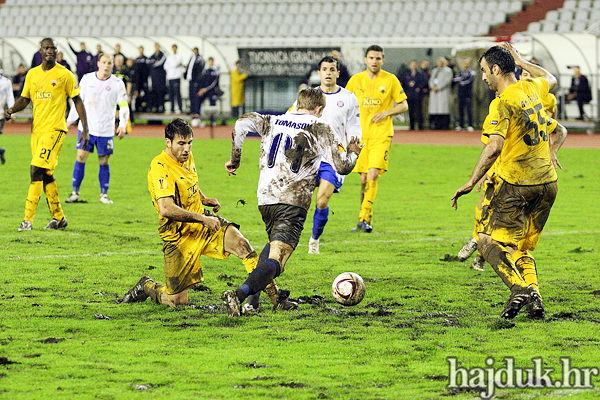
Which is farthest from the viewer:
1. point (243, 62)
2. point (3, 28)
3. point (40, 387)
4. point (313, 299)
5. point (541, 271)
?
point (3, 28)

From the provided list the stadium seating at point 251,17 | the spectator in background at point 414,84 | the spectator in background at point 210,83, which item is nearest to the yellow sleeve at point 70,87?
the spectator in background at point 414,84

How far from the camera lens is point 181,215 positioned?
21.0 ft

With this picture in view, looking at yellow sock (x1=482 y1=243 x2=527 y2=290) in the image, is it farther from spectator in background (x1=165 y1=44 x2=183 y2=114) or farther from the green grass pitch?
spectator in background (x1=165 y1=44 x2=183 y2=114)

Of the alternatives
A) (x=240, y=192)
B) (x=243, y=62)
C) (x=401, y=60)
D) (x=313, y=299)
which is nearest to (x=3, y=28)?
(x=243, y=62)

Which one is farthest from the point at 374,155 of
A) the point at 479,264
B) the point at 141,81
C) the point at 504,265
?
the point at 141,81

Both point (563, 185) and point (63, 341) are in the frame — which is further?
point (563, 185)

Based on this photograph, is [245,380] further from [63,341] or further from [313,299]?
[313,299]

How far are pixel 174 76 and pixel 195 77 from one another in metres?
0.86

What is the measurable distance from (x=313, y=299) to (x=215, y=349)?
5.52ft

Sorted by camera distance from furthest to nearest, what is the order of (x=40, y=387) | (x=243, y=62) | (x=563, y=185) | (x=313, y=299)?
(x=243, y=62) < (x=563, y=185) < (x=313, y=299) < (x=40, y=387)

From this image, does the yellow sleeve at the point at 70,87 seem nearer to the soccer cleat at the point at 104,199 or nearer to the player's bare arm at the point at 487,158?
the soccer cleat at the point at 104,199

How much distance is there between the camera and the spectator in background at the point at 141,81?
29016mm

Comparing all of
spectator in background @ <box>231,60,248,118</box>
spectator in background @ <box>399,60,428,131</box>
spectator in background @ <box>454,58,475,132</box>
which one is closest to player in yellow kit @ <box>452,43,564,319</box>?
spectator in background @ <box>399,60,428,131</box>

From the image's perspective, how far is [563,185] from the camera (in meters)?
16.0
